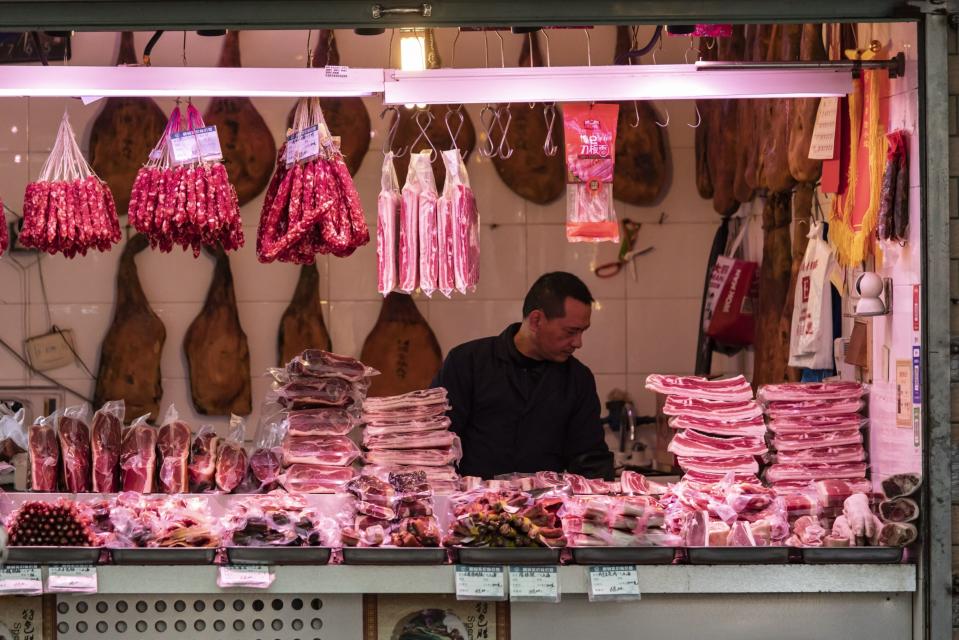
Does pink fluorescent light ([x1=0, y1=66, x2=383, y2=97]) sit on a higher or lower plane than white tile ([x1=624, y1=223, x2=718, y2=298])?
higher

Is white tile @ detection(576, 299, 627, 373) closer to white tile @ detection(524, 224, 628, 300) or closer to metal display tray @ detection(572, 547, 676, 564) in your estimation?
white tile @ detection(524, 224, 628, 300)

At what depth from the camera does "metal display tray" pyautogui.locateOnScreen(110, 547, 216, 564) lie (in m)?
3.79

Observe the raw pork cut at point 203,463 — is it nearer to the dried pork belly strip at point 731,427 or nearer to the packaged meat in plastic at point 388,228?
the packaged meat in plastic at point 388,228

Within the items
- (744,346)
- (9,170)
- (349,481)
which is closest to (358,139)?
(9,170)

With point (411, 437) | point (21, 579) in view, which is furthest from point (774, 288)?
point (21, 579)

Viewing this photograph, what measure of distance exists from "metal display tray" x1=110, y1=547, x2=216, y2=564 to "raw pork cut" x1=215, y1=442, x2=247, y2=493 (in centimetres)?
59

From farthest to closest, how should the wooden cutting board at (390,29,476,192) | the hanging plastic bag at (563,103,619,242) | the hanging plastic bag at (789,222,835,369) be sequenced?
the wooden cutting board at (390,29,476,192) → the hanging plastic bag at (789,222,835,369) → the hanging plastic bag at (563,103,619,242)

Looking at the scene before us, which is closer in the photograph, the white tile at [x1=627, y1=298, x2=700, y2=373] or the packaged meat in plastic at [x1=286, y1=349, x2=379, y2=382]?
the packaged meat in plastic at [x1=286, y1=349, x2=379, y2=382]

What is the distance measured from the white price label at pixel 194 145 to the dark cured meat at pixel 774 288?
2544 mm

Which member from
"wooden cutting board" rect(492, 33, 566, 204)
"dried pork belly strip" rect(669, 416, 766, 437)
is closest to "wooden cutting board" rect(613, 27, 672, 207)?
"wooden cutting board" rect(492, 33, 566, 204)

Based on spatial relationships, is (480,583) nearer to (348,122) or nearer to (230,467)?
(230,467)

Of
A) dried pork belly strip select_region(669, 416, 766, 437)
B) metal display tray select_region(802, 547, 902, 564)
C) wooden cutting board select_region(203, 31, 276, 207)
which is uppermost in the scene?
wooden cutting board select_region(203, 31, 276, 207)

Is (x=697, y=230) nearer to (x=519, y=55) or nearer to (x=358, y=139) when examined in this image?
(x=519, y=55)

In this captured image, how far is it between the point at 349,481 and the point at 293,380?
1.55ft
